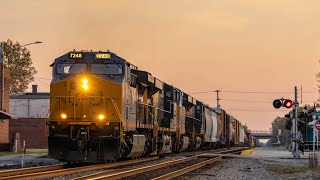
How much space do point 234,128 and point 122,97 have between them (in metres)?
54.1

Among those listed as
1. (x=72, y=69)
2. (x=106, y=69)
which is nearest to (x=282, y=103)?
(x=106, y=69)

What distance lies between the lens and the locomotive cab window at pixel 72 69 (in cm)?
2298

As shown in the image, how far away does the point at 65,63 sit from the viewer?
2316 centimetres

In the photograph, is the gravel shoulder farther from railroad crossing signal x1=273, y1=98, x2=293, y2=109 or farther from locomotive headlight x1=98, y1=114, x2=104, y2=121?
railroad crossing signal x1=273, y1=98, x2=293, y2=109

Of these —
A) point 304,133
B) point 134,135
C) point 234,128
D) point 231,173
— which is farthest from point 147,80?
point 234,128

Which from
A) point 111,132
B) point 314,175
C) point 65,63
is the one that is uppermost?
point 65,63

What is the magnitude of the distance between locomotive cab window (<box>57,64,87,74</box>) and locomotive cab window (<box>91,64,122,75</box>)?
379 millimetres

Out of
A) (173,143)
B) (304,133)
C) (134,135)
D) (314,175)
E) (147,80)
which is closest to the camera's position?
(314,175)

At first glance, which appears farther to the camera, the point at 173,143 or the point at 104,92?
the point at 173,143

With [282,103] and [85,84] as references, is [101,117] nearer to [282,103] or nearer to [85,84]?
[85,84]

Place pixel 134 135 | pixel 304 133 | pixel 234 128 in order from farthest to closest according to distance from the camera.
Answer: pixel 234 128
pixel 304 133
pixel 134 135

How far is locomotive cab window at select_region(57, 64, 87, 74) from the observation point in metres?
23.0

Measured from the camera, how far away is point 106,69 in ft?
75.8

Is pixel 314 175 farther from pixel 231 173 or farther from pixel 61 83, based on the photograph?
pixel 61 83
